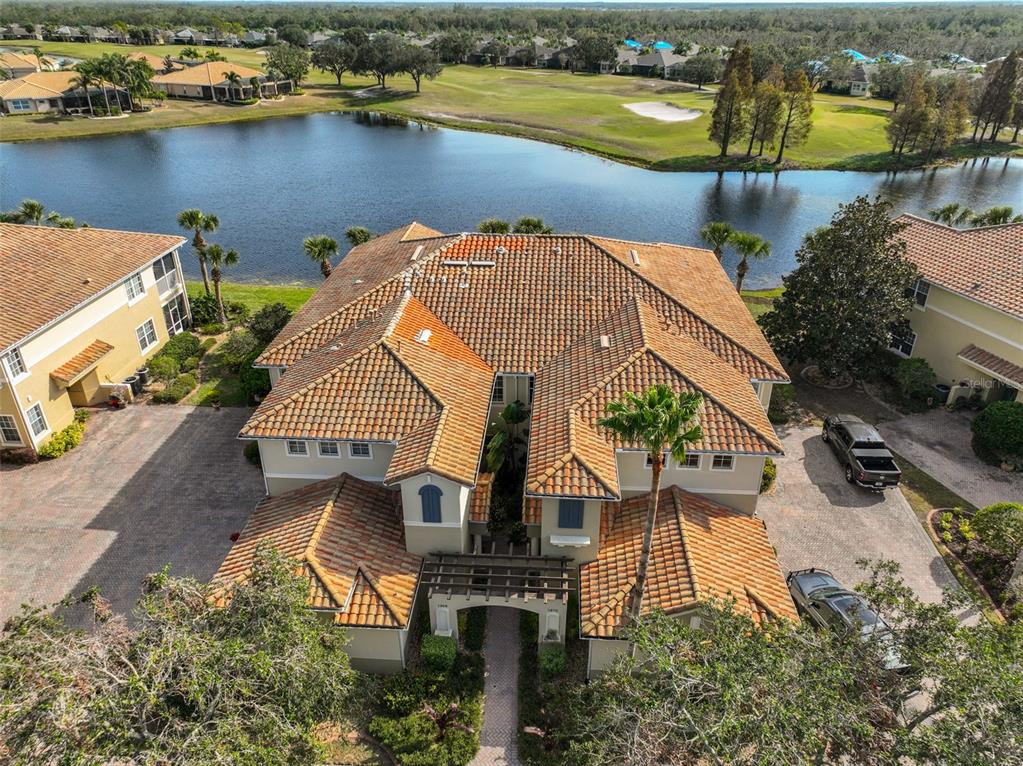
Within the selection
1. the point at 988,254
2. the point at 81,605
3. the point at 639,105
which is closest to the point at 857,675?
the point at 81,605

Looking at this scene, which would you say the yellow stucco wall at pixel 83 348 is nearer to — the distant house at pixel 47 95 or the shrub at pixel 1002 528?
the shrub at pixel 1002 528

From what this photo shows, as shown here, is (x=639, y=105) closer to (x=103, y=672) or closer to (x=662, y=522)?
(x=662, y=522)

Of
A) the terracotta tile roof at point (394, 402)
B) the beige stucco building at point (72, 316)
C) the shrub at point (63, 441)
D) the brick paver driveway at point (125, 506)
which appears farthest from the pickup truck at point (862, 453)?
the beige stucco building at point (72, 316)

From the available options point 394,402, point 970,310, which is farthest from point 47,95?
point 970,310

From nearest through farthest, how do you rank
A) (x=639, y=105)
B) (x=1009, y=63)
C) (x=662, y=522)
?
(x=662, y=522) < (x=1009, y=63) < (x=639, y=105)

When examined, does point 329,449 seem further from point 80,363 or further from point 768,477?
point 768,477

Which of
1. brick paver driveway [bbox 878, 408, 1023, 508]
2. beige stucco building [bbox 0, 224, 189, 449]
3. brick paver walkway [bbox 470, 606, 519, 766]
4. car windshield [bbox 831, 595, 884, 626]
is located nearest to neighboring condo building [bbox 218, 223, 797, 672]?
brick paver walkway [bbox 470, 606, 519, 766]

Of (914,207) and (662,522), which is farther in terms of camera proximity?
(914,207)
